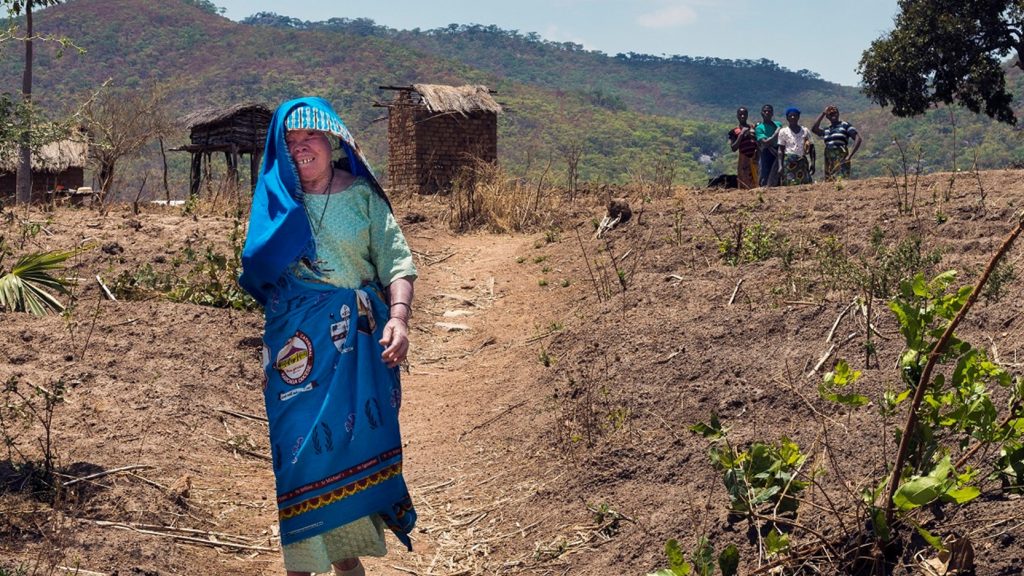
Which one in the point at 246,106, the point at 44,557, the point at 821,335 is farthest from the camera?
the point at 246,106

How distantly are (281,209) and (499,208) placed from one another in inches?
435

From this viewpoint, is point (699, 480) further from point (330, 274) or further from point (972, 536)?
point (330, 274)

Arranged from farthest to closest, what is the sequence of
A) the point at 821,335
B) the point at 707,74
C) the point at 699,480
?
the point at 707,74 < the point at 821,335 < the point at 699,480

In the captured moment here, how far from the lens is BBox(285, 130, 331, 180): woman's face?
412 cm

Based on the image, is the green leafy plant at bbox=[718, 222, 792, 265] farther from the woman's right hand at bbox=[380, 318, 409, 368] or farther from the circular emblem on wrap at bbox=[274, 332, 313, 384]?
the circular emblem on wrap at bbox=[274, 332, 313, 384]

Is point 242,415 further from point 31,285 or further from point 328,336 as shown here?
point 328,336

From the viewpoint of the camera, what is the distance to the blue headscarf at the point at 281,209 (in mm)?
4047

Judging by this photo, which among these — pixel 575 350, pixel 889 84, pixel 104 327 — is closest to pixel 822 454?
pixel 575 350

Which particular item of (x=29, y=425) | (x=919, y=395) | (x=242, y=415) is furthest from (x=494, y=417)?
(x=919, y=395)

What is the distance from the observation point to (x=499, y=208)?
594 inches

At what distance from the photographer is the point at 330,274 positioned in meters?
4.11

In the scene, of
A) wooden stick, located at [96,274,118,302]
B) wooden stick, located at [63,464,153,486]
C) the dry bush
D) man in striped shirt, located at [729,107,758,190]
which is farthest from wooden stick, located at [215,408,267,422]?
man in striped shirt, located at [729,107,758,190]

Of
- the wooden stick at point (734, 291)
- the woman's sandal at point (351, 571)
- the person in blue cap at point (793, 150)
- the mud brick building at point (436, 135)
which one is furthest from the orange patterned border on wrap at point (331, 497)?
the mud brick building at point (436, 135)

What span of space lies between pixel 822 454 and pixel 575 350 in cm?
341
